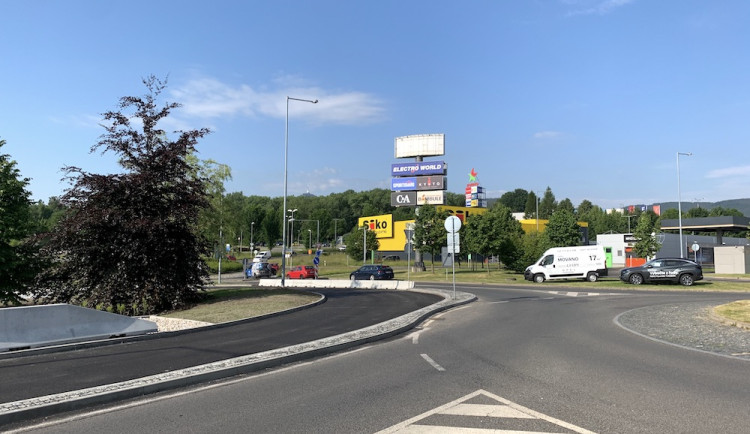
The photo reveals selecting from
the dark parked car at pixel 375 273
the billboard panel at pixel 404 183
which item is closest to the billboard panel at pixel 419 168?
the billboard panel at pixel 404 183

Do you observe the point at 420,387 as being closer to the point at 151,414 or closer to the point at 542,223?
the point at 151,414

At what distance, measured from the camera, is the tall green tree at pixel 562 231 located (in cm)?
4831

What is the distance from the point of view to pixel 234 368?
803 cm

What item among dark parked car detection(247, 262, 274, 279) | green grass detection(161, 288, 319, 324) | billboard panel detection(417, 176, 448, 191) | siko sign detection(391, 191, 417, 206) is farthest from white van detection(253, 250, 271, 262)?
green grass detection(161, 288, 319, 324)

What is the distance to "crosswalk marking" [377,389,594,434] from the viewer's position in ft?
16.6

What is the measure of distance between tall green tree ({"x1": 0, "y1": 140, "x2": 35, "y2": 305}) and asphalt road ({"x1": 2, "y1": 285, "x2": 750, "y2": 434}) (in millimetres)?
15960

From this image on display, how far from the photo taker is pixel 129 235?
61.3 feet

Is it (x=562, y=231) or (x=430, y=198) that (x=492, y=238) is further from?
(x=430, y=198)

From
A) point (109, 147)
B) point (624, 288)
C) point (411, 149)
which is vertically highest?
point (411, 149)

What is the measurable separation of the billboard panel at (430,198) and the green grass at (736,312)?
36.4 m

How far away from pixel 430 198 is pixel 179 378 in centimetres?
4654

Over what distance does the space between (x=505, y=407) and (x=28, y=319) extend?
10.6 m

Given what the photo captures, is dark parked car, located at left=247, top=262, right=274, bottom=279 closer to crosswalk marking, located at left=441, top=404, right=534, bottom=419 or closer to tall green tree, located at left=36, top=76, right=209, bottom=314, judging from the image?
tall green tree, located at left=36, top=76, right=209, bottom=314

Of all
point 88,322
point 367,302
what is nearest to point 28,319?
point 88,322
